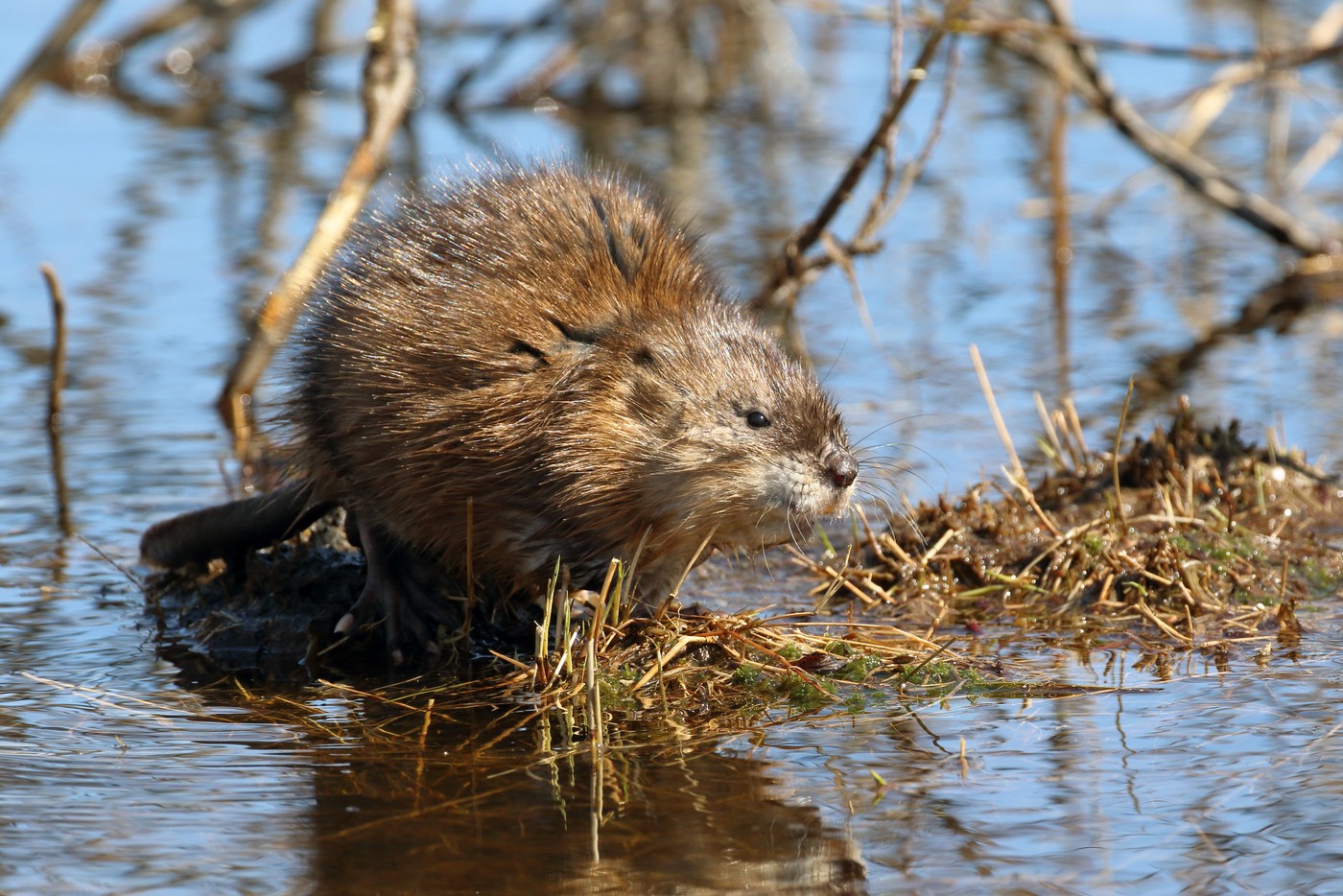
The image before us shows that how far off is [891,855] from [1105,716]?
92 cm

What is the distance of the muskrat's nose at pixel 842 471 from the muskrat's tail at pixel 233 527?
1.50 meters

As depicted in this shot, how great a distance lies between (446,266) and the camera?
15.2 feet

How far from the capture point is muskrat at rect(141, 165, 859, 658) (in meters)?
4.43

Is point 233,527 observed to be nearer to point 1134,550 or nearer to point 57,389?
point 57,389

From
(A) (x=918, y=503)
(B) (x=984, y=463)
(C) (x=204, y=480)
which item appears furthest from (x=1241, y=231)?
(C) (x=204, y=480)

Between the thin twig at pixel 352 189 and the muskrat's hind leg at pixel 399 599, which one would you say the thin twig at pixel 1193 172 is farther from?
the muskrat's hind leg at pixel 399 599

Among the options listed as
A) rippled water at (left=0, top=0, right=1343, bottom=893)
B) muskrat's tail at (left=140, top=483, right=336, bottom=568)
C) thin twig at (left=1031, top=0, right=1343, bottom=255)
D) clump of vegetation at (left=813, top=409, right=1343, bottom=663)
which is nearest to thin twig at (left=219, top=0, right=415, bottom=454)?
rippled water at (left=0, top=0, right=1343, bottom=893)

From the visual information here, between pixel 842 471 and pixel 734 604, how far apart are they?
3.46 ft

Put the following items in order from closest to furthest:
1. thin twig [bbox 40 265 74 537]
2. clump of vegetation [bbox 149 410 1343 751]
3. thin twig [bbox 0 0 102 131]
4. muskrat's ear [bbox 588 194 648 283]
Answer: clump of vegetation [bbox 149 410 1343 751] < muskrat's ear [bbox 588 194 648 283] < thin twig [bbox 40 265 74 537] < thin twig [bbox 0 0 102 131]

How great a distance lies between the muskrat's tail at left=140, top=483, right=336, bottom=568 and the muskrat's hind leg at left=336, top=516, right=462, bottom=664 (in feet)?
0.82

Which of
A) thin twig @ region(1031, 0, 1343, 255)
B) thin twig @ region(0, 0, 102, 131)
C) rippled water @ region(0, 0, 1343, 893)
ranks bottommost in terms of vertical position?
rippled water @ region(0, 0, 1343, 893)

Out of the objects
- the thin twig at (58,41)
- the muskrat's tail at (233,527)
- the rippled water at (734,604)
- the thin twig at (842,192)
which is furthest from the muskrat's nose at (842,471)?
the thin twig at (58,41)

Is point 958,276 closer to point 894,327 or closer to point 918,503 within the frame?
point 894,327

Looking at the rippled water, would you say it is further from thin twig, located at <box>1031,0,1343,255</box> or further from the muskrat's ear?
the muskrat's ear
